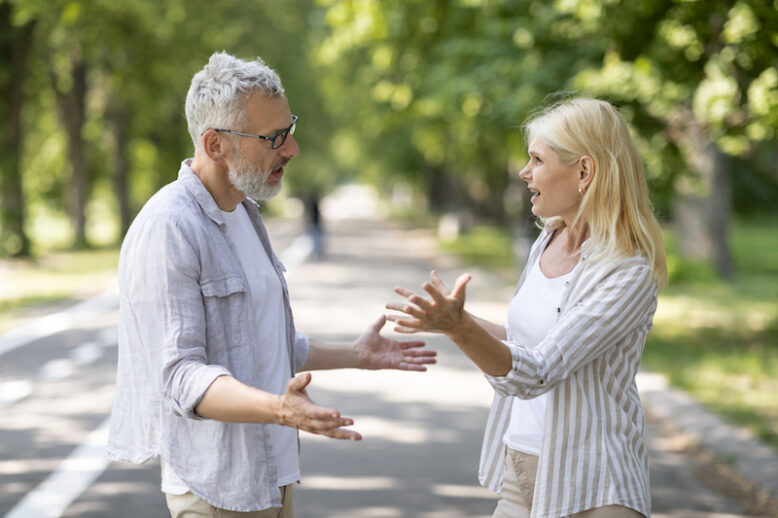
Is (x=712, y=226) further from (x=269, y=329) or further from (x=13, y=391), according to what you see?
(x=269, y=329)

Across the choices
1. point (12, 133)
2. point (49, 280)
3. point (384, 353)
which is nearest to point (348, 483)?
point (384, 353)

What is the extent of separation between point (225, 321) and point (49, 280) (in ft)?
60.0

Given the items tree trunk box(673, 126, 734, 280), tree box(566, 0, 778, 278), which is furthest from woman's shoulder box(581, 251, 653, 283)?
tree trunk box(673, 126, 734, 280)

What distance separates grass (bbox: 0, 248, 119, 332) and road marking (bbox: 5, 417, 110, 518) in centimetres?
687

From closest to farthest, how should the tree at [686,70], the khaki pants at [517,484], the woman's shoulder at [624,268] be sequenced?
the woman's shoulder at [624,268], the khaki pants at [517,484], the tree at [686,70]

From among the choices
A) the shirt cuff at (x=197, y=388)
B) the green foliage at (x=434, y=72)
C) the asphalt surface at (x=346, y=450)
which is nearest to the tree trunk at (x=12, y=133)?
the green foliage at (x=434, y=72)

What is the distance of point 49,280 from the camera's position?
1992 centimetres

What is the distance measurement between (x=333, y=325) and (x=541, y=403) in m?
10.7

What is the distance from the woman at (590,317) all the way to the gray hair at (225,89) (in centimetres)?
73

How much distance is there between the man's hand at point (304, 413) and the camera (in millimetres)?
2350

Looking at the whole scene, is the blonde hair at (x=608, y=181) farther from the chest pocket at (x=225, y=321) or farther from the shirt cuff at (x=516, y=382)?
the chest pocket at (x=225, y=321)

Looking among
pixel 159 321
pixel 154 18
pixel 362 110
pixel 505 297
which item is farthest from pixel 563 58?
pixel 362 110

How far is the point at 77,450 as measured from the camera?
7223 mm

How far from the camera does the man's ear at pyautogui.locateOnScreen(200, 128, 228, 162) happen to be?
9.20ft
